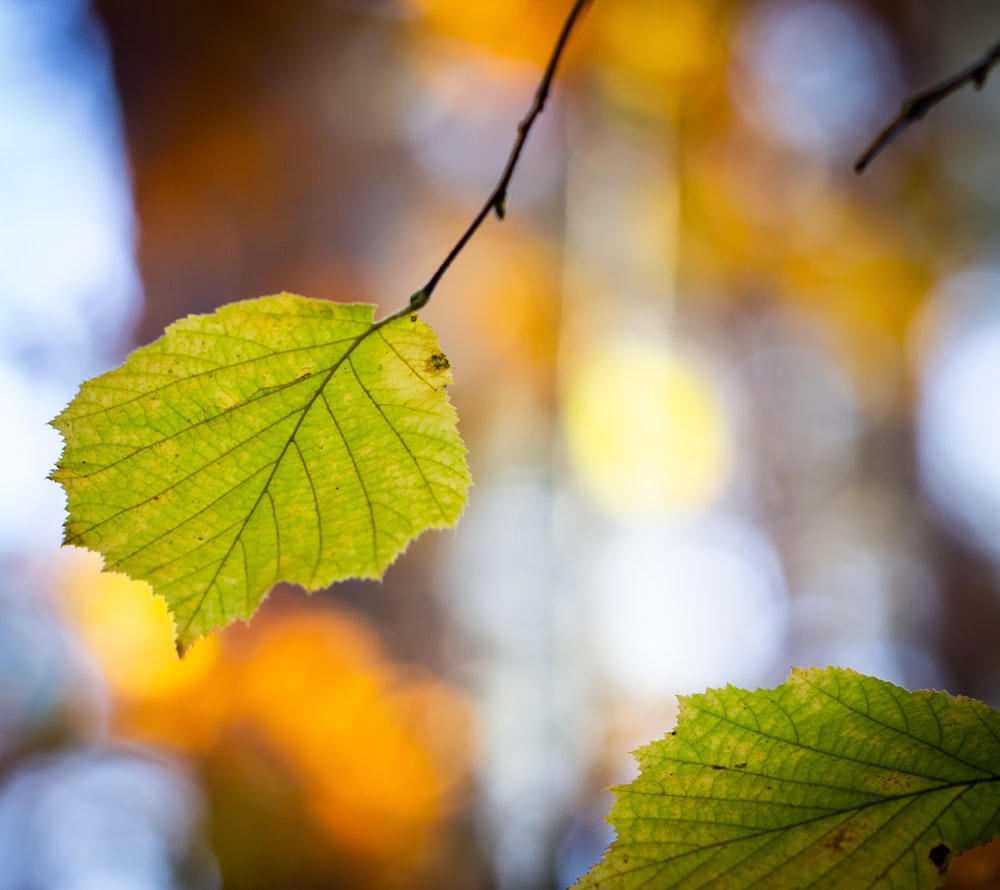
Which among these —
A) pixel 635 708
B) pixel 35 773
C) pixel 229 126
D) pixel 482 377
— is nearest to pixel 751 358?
pixel 482 377

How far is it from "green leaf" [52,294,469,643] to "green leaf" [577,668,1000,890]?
9.8 inches

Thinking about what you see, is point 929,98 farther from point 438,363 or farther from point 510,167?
point 438,363

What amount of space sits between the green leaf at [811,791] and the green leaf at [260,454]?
0.25m

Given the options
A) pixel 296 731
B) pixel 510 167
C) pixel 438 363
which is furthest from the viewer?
pixel 296 731

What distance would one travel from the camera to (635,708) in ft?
12.8

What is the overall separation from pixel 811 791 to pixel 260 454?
0.45m

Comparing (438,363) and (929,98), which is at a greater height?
(438,363)

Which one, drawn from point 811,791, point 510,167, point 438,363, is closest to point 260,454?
point 438,363

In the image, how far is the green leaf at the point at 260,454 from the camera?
493 millimetres

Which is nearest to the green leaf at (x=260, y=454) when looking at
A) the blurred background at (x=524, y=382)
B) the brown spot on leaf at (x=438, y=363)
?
the brown spot on leaf at (x=438, y=363)

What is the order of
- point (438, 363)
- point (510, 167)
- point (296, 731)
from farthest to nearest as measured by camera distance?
point (296, 731) → point (438, 363) → point (510, 167)

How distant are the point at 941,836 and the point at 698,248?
4715 millimetres

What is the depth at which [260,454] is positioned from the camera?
0.52 m

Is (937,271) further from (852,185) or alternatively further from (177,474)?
(177,474)
